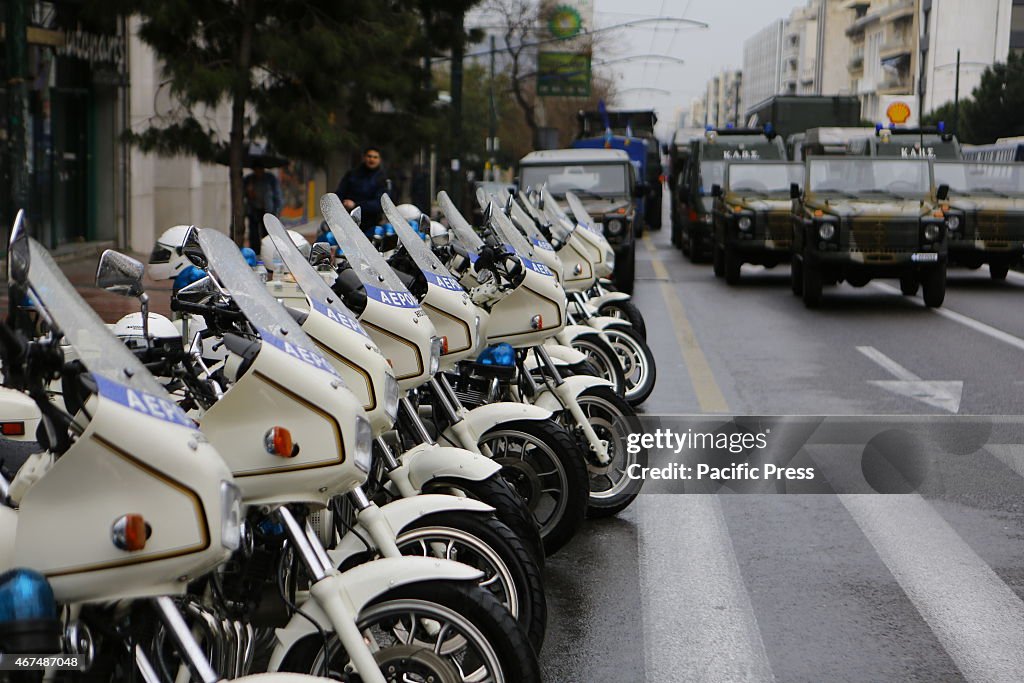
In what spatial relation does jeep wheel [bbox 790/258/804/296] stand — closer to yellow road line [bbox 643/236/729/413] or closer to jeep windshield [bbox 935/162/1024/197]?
yellow road line [bbox 643/236/729/413]

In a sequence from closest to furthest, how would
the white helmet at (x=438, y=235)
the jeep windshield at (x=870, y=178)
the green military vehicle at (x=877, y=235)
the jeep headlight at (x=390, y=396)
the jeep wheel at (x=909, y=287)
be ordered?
the jeep headlight at (x=390, y=396) < the white helmet at (x=438, y=235) < the green military vehicle at (x=877, y=235) < the jeep windshield at (x=870, y=178) < the jeep wheel at (x=909, y=287)

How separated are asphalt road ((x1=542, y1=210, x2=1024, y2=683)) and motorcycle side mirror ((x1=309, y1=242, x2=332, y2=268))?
1.59 meters

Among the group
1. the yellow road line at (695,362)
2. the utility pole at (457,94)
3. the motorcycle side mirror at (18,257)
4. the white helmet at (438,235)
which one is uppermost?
the utility pole at (457,94)

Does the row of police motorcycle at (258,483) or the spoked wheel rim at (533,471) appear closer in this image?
the row of police motorcycle at (258,483)

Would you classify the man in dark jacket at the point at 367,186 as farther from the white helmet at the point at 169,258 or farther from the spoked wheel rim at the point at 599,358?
the white helmet at the point at 169,258

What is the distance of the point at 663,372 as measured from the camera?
468 inches

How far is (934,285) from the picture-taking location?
17.4m

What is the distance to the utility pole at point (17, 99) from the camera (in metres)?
10.3

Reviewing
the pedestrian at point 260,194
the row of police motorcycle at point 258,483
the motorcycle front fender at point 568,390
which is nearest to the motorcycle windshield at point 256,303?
the row of police motorcycle at point 258,483

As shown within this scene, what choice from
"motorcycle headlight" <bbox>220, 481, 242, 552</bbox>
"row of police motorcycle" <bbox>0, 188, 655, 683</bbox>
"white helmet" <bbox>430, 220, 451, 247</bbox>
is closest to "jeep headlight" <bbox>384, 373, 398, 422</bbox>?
"row of police motorcycle" <bbox>0, 188, 655, 683</bbox>

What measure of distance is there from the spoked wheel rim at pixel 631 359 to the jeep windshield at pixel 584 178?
11715 mm

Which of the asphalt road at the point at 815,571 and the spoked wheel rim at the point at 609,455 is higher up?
the spoked wheel rim at the point at 609,455

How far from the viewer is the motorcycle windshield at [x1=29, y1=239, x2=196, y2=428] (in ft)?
9.59

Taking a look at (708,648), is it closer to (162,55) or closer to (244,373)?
(244,373)
